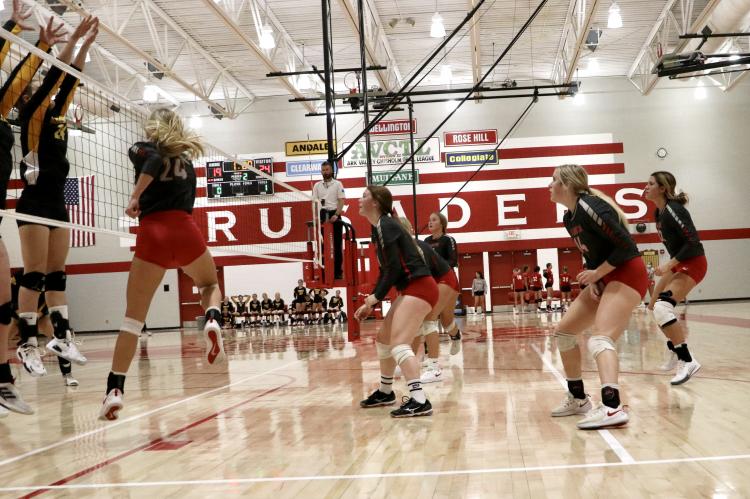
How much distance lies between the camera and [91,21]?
4805 millimetres

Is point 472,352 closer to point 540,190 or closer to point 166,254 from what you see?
point 166,254

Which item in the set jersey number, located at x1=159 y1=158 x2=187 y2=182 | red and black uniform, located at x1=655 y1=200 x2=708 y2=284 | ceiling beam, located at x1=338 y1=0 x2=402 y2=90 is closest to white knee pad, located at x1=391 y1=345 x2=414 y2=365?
jersey number, located at x1=159 y1=158 x2=187 y2=182

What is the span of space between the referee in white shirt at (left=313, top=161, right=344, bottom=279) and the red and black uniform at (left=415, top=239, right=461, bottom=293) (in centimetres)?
286

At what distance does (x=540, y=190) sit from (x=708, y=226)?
5512 millimetres

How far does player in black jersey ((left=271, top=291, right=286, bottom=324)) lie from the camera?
23.4 m

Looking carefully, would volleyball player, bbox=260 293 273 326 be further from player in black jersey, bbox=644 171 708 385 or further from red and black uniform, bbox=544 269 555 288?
player in black jersey, bbox=644 171 708 385

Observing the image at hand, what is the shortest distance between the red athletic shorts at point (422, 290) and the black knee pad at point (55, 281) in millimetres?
2899

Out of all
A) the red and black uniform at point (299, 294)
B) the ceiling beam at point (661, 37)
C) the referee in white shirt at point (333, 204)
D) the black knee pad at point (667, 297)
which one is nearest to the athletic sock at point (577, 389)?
the black knee pad at point (667, 297)

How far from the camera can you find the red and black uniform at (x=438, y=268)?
22.8 feet

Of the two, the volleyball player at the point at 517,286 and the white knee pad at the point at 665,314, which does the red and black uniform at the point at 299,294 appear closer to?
the volleyball player at the point at 517,286

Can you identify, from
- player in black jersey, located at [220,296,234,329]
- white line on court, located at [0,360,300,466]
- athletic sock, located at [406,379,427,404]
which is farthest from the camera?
player in black jersey, located at [220,296,234,329]

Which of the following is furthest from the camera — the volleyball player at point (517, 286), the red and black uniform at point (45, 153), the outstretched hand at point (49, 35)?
the volleyball player at point (517, 286)

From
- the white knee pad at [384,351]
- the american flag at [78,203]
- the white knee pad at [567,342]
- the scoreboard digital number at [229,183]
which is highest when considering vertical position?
the scoreboard digital number at [229,183]

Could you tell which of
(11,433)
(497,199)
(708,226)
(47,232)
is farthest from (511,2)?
(11,433)
